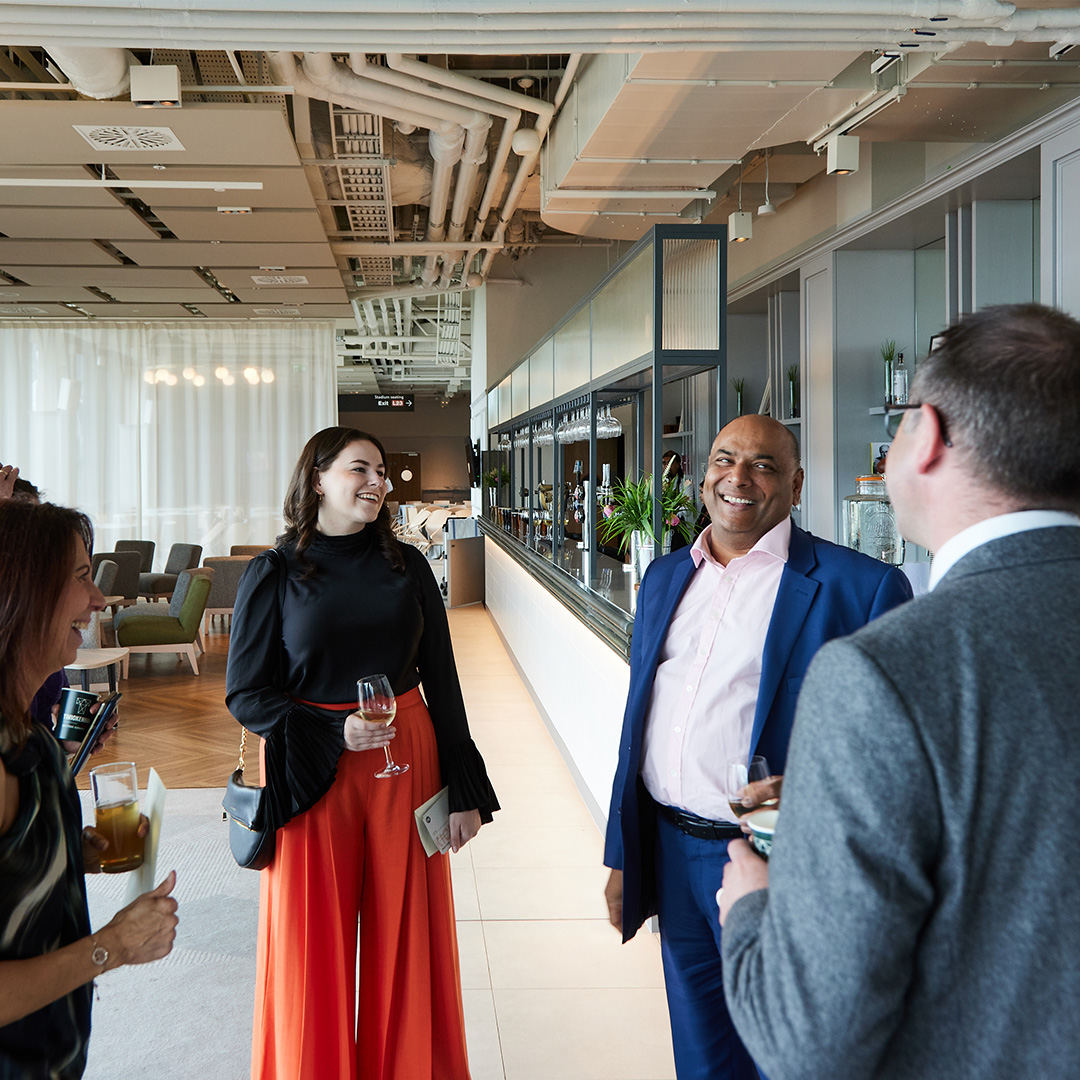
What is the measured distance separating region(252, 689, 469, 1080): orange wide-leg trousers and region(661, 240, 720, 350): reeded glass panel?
8.12ft

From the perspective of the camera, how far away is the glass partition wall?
13.5 feet

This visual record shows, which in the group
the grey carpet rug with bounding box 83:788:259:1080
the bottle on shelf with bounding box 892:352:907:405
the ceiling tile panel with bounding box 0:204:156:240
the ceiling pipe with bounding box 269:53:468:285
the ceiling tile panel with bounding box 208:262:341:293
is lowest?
the grey carpet rug with bounding box 83:788:259:1080

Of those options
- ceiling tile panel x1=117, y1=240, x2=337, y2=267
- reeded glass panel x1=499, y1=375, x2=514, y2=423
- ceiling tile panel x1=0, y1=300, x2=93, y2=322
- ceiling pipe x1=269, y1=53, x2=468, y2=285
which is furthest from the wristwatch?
ceiling tile panel x1=0, y1=300, x2=93, y2=322

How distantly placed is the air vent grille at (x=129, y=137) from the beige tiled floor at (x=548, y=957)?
4.34 meters

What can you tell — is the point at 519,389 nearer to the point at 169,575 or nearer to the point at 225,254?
the point at 225,254

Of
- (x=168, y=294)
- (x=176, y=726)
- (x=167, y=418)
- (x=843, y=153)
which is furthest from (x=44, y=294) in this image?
(x=843, y=153)

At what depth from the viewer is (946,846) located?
2.55 ft

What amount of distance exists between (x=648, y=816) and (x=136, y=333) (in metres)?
13.0

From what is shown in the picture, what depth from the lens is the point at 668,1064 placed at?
270cm

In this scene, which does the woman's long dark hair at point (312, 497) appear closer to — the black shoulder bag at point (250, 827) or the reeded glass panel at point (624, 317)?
the black shoulder bag at point (250, 827)

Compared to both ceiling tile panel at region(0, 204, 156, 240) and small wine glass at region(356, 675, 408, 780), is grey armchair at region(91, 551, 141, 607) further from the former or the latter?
small wine glass at region(356, 675, 408, 780)

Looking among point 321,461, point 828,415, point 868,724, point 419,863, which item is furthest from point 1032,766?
point 828,415

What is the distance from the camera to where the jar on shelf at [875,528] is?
3654mm

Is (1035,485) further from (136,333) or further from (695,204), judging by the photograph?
(136,333)
